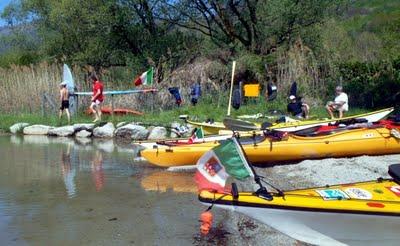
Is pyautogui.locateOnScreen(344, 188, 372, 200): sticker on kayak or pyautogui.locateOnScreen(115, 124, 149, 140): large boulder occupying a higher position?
pyautogui.locateOnScreen(344, 188, 372, 200): sticker on kayak

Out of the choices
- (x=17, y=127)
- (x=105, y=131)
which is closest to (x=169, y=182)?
(x=105, y=131)

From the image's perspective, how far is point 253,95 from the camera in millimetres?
20828

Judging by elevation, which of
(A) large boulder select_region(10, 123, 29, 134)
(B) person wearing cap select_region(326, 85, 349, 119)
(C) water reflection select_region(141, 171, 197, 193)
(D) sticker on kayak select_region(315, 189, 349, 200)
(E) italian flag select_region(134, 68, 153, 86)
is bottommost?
(C) water reflection select_region(141, 171, 197, 193)

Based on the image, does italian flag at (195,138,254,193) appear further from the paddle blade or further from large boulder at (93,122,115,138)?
large boulder at (93,122,115,138)

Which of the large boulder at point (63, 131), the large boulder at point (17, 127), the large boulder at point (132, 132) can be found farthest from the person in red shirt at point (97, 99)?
the large boulder at point (17, 127)

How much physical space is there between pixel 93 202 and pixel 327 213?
433 cm

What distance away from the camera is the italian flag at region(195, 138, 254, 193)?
18.0 feet

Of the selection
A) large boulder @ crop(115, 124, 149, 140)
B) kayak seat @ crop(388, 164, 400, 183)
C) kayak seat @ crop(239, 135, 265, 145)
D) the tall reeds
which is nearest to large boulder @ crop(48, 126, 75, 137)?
large boulder @ crop(115, 124, 149, 140)

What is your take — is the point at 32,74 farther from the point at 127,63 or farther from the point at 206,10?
the point at 206,10

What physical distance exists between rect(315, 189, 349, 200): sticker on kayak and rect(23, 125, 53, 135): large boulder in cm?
1481

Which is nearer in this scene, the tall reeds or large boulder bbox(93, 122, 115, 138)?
large boulder bbox(93, 122, 115, 138)

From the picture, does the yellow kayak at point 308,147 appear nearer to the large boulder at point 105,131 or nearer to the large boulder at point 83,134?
the large boulder at point 105,131

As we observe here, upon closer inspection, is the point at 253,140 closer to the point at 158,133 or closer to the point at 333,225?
the point at 333,225

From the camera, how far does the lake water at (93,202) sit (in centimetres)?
695
